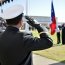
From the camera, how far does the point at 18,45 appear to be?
9.37ft

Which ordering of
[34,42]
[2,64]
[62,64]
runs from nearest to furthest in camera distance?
[34,42]
[2,64]
[62,64]

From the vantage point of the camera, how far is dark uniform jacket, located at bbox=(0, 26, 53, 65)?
2812mm

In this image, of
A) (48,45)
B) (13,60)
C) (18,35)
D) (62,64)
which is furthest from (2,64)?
(62,64)

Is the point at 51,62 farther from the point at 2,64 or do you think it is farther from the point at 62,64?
the point at 2,64

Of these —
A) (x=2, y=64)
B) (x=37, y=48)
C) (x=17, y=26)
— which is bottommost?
(x=2, y=64)

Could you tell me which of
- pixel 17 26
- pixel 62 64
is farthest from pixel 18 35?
pixel 62 64

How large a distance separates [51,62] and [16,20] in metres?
7.72

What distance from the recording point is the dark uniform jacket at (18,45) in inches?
111

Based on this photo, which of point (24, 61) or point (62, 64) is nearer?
point (24, 61)

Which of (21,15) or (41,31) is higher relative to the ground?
(21,15)

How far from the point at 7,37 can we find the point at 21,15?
0.93 ft

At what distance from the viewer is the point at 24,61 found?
289cm

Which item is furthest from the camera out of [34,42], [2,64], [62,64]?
[62,64]

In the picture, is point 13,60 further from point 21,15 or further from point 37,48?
point 21,15
